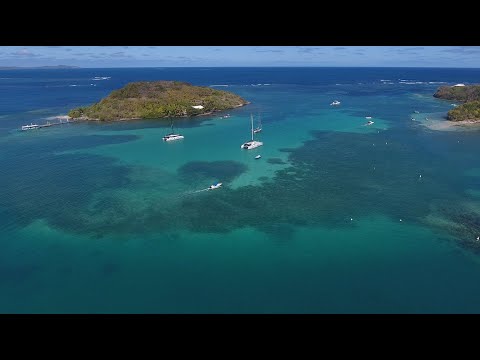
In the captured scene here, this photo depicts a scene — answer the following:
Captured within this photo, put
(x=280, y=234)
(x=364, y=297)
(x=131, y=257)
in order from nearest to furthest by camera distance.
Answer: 1. (x=364, y=297)
2. (x=131, y=257)
3. (x=280, y=234)

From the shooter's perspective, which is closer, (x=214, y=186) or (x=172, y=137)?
(x=214, y=186)

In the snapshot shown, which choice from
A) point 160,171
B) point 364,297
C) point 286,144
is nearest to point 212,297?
point 364,297

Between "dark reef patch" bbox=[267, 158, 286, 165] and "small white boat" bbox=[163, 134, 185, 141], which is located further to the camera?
"small white boat" bbox=[163, 134, 185, 141]

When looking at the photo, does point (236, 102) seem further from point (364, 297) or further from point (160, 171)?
point (364, 297)

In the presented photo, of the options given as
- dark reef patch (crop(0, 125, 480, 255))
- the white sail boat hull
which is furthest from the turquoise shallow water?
the white sail boat hull

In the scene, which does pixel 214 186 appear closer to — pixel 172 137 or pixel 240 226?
pixel 240 226

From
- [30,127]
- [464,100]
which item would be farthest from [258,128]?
[464,100]

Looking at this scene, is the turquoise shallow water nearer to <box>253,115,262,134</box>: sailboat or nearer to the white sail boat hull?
the white sail boat hull
